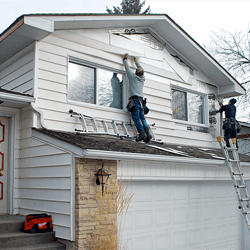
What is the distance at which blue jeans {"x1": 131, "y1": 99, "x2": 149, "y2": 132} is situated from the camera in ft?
26.8

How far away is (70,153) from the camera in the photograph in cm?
591

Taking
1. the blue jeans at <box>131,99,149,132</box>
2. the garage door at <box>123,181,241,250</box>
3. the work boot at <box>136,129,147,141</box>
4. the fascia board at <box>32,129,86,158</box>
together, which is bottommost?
the garage door at <box>123,181,241,250</box>

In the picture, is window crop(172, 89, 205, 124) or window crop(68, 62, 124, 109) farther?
window crop(172, 89, 205, 124)

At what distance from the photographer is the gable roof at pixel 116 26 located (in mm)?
6816

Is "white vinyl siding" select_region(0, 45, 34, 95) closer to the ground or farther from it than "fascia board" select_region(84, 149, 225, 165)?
farther from it

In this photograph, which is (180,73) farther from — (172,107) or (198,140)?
(198,140)

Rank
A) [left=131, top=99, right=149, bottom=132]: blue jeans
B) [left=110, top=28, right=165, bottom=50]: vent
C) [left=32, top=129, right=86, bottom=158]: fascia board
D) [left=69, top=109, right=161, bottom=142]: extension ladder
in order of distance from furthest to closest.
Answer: [left=110, top=28, right=165, bottom=50]: vent, [left=131, top=99, right=149, bottom=132]: blue jeans, [left=69, top=109, right=161, bottom=142]: extension ladder, [left=32, top=129, right=86, bottom=158]: fascia board

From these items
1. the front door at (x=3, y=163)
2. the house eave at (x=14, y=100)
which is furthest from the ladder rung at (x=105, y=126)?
the front door at (x=3, y=163)

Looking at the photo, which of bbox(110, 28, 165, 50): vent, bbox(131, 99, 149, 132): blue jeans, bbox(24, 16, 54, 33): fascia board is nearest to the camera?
bbox(24, 16, 54, 33): fascia board

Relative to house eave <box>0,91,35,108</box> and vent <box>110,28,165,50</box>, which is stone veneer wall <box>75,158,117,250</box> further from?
vent <box>110,28,165,50</box>

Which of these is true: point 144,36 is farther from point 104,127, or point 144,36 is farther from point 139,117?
point 104,127

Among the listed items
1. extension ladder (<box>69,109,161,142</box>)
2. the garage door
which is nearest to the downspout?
extension ladder (<box>69,109,161,142</box>)

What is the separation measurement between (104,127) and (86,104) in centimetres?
69

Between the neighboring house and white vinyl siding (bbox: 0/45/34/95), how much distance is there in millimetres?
25
